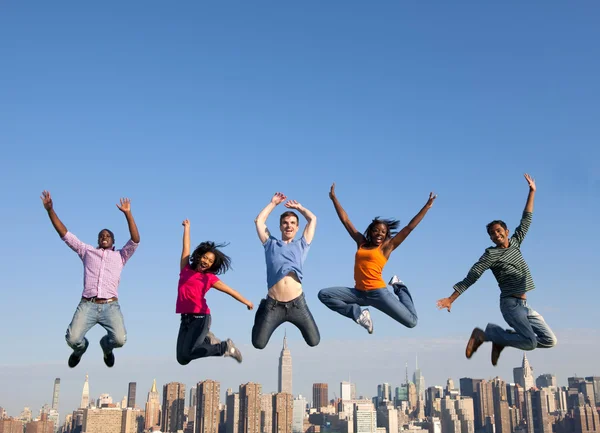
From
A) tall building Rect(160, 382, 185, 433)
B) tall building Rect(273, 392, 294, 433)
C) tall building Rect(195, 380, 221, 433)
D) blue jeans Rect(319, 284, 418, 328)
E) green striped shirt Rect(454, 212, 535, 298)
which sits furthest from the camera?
tall building Rect(273, 392, 294, 433)

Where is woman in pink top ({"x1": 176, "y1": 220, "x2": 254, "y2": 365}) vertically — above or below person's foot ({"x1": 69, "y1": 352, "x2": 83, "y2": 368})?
above

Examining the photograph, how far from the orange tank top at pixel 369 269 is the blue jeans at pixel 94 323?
4.56 meters

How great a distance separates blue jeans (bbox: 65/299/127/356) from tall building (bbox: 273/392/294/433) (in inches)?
4519

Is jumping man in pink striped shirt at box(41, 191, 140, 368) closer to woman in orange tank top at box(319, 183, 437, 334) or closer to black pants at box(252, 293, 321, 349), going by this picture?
black pants at box(252, 293, 321, 349)

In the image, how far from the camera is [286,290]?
12.5 metres

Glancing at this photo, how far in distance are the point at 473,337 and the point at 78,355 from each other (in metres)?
7.42

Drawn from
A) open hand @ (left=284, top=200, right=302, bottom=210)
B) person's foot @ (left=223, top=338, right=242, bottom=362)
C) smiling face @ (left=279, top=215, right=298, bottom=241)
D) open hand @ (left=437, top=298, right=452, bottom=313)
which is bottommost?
person's foot @ (left=223, top=338, right=242, bottom=362)

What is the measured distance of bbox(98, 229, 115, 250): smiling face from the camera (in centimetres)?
1284

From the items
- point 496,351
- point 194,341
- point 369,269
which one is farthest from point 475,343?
point 194,341

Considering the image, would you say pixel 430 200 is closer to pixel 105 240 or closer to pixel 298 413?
pixel 105 240

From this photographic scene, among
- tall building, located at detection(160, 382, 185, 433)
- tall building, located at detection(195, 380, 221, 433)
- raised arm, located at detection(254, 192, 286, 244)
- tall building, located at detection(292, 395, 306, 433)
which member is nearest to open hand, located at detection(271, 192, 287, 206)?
raised arm, located at detection(254, 192, 286, 244)

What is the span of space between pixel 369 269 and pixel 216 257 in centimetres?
296

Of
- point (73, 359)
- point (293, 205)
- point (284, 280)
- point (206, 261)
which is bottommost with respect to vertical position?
point (73, 359)

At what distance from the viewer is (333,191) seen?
13562 millimetres
